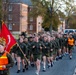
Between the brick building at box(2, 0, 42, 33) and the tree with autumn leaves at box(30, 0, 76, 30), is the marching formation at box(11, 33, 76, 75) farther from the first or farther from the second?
the brick building at box(2, 0, 42, 33)

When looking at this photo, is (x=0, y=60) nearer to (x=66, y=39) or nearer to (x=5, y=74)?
(x=5, y=74)

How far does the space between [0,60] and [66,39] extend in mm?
15424

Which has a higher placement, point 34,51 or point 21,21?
point 34,51

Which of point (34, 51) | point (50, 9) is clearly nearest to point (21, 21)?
point (50, 9)

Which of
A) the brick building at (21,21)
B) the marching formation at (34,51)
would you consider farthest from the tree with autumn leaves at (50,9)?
the marching formation at (34,51)

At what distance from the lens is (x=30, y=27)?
342ft

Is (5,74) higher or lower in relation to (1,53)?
lower

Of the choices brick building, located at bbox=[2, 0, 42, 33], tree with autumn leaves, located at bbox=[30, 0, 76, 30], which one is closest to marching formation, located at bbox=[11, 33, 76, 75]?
tree with autumn leaves, located at bbox=[30, 0, 76, 30]

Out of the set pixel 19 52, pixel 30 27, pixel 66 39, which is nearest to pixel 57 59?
pixel 66 39

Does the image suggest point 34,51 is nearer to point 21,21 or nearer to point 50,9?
point 50,9

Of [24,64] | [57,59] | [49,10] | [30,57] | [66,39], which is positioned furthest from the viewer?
[49,10]

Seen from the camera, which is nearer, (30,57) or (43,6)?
(30,57)

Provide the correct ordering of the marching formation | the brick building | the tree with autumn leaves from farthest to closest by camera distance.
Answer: the brick building
the tree with autumn leaves
the marching formation

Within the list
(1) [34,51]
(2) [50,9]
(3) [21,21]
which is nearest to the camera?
(1) [34,51]
